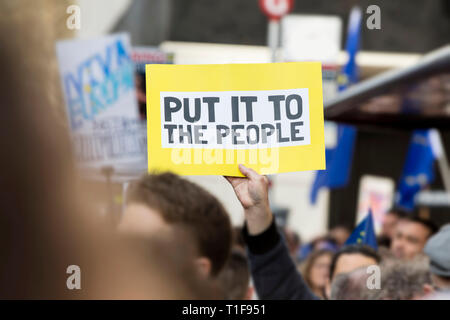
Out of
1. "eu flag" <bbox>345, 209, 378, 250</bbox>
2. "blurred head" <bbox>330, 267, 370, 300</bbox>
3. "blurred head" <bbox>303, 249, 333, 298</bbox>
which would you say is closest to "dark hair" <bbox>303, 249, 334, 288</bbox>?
"blurred head" <bbox>303, 249, 333, 298</bbox>

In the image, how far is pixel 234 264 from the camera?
2.39 meters

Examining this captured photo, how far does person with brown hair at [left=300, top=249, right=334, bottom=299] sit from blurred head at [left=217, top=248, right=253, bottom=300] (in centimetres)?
77

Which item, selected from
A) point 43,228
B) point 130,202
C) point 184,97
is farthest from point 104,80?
point 43,228

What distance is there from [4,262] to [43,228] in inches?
2.9

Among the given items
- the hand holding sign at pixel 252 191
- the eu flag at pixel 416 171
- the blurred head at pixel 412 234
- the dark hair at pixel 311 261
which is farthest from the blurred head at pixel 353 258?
the eu flag at pixel 416 171

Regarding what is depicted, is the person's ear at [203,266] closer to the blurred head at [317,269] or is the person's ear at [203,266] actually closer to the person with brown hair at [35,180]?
the person with brown hair at [35,180]

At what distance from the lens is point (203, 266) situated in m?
1.46

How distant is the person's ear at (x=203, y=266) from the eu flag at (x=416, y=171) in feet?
18.7

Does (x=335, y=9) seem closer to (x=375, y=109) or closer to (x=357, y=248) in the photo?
(x=375, y=109)

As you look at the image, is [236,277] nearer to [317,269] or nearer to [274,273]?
[274,273]

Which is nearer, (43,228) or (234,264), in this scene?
(43,228)

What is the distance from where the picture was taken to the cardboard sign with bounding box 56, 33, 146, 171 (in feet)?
5.30

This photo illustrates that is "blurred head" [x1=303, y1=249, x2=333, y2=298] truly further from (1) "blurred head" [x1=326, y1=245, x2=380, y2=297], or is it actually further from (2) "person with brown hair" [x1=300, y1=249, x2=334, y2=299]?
(1) "blurred head" [x1=326, y1=245, x2=380, y2=297]

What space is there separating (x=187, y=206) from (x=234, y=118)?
0.32 metres
